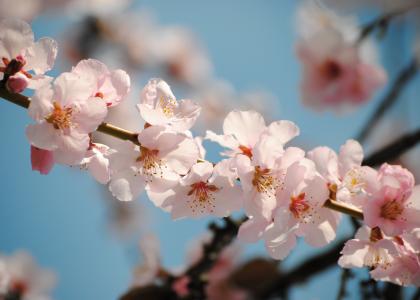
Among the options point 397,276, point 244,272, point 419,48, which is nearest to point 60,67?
point 244,272

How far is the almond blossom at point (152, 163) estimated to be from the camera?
29.0 inches

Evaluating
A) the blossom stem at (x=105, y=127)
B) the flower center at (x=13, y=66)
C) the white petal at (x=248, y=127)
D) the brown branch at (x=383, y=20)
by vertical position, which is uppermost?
the brown branch at (x=383, y=20)

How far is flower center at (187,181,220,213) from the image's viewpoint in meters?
0.79

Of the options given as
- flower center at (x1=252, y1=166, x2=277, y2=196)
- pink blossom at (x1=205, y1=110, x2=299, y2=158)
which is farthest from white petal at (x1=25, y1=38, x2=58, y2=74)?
flower center at (x1=252, y1=166, x2=277, y2=196)

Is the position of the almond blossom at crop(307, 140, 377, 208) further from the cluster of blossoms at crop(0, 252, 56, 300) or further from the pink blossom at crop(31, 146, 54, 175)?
the cluster of blossoms at crop(0, 252, 56, 300)

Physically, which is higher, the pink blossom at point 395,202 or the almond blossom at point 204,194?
the pink blossom at point 395,202

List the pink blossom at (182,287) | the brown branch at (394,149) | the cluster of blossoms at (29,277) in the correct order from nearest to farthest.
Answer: the brown branch at (394,149) → the pink blossom at (182,287) → the cluster of blossoms at (29,277)

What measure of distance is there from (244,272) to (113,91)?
1418 mm

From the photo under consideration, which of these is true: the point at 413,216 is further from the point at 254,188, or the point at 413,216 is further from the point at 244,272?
the point at 244,272

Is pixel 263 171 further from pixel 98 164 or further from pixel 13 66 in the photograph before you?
pixel 13 66

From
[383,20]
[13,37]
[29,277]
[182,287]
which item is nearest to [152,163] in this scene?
[13,37]

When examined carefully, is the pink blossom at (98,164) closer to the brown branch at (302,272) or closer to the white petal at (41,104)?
the white petal at (41,104)

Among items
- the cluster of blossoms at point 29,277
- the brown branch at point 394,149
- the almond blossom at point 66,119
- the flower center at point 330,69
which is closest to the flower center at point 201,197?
the almond blossom at point 66,119

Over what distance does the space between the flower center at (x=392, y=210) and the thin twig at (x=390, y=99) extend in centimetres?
93
